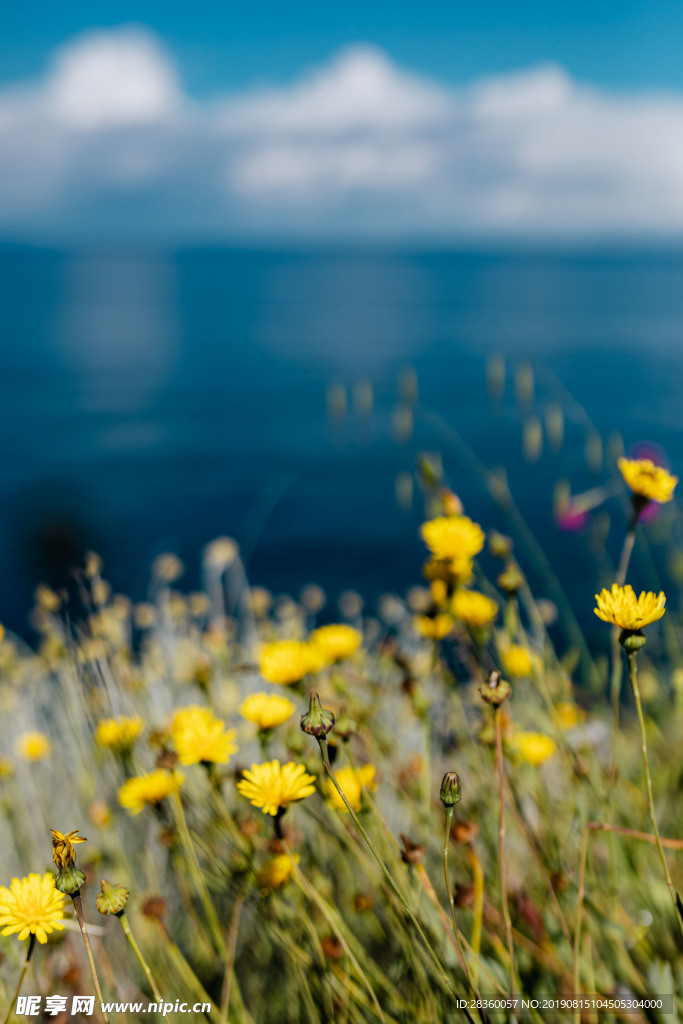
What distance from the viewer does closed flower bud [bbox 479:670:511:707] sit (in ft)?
3.35

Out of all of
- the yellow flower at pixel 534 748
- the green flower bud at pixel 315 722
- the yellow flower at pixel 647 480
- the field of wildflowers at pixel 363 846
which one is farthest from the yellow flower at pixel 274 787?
the yellow flower at pixel 647 480

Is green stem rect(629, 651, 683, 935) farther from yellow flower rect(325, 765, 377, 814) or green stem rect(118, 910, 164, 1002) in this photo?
green stem rect(118, 910, 164, 1002)

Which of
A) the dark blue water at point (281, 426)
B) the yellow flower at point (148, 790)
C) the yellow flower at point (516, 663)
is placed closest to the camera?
the yellow flower at point (148, 790)

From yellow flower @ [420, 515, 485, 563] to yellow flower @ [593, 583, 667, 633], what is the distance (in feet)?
1.36

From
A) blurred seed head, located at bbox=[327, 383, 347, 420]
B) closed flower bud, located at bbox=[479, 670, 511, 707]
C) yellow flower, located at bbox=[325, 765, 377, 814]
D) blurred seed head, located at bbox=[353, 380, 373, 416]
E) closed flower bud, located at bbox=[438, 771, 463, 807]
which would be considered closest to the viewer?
closed flower bud, located at bbox=[438, 771, 463, 807]

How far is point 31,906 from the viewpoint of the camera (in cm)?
92

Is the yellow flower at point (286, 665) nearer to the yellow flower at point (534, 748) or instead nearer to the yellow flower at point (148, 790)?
the yellow flower at point (148, 790)

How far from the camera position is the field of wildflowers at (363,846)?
104 centimetres

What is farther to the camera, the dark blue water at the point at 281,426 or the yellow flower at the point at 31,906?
the dark blue water at the point at 281,426

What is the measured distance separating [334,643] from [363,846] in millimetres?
448

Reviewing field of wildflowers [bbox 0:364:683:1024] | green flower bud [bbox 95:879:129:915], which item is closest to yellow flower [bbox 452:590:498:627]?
field of wildflowers [bbox 0:364:683:1024]

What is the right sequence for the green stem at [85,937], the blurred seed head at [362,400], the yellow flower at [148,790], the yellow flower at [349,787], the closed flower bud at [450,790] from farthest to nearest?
the blurred seed head at [362,400] → the yellow flower at [148,790] → the yellow flower at [349,787] → the closed flower bud at [450,790] → the green stem at [85,937]

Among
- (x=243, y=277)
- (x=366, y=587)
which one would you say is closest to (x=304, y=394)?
(x=366, y=587)

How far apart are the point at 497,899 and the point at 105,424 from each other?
26.1m
